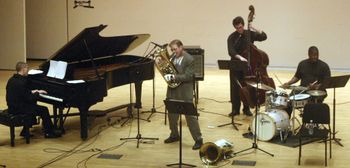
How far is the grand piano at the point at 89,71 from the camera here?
9.77 m

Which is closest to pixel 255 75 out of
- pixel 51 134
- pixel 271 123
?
pixel 271 123

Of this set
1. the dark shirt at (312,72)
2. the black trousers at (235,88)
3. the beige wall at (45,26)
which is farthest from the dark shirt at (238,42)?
the beige wall at (45,26)

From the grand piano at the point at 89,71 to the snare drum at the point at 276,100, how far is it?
2.52 m

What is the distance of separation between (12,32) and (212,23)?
6288 millimetres

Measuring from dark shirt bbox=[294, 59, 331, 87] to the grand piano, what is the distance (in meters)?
3.02

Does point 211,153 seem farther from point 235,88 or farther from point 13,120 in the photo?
point 13,120

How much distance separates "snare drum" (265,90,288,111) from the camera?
32.2 ft

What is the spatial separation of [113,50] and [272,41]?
7604 mm

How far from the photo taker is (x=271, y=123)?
9.70 m

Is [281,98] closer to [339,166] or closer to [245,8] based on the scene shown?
[339,166]

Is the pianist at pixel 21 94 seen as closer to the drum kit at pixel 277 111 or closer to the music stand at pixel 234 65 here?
the music stand at pixel 234 65

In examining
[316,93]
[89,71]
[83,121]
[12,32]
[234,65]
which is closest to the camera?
[316,93]

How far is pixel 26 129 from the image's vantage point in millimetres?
9969

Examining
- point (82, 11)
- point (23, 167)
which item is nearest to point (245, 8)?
point (82, 11)
